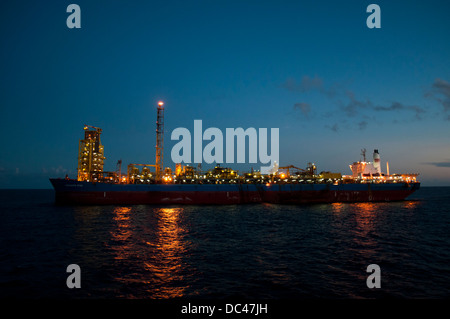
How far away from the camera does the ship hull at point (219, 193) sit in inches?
2152

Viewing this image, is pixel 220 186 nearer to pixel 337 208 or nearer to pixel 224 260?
pixel 337 208

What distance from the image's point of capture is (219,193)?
190ft

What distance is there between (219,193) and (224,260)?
40.8 metres

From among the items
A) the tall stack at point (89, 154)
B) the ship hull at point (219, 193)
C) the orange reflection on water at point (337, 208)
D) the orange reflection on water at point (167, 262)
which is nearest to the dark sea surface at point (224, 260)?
the orange reflection on water at point (167, 262)

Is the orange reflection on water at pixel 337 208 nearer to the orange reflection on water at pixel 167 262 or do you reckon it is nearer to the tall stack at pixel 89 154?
the orange reflection on water at pixel 167 262

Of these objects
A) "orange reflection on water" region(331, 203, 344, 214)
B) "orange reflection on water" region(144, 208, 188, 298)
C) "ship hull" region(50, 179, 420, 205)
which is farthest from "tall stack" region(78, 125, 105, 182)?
"orange reflection on water" region(331, 203, 344, 214)

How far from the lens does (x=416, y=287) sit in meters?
12.8

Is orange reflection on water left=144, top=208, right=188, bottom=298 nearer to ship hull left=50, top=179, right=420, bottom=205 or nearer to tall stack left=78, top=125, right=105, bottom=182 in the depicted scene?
ship hull left=50, top=179, right=420, bottom=205

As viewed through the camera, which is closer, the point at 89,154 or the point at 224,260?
the point at 224,260

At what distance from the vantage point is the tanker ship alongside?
55.2 m

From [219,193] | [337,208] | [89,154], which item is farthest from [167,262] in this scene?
[89,154]
